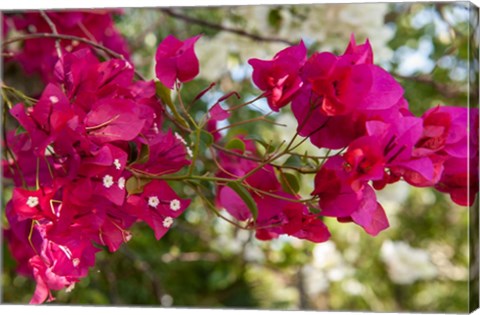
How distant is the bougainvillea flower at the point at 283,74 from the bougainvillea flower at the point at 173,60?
5cm

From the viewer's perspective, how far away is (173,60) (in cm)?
54

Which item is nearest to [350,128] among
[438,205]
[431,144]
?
[431,144]

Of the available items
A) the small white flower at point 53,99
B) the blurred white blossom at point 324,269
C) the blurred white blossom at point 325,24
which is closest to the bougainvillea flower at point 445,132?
the small white flower at point 53,99

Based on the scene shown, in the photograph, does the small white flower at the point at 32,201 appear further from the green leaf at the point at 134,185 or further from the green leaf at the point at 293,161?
the green leaf at the point at 293,161

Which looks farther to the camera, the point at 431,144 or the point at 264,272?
the point at 264,272

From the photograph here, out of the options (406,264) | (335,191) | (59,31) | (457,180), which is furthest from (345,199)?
(406,264)

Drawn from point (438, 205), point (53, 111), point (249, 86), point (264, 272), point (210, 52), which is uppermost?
point (53, 111)

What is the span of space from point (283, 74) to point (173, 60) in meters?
0.08

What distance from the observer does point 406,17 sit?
5.31 ft

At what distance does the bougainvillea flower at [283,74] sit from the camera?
1.64 feet

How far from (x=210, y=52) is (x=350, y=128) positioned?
85cm

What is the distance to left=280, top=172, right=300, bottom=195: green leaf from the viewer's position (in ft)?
1.79

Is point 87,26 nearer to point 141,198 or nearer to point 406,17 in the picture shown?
point 141,198

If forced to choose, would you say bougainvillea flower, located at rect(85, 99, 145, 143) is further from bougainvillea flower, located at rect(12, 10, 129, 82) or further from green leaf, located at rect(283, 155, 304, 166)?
bougainvillea flower, located at rect(12, 10, 129, 82)
